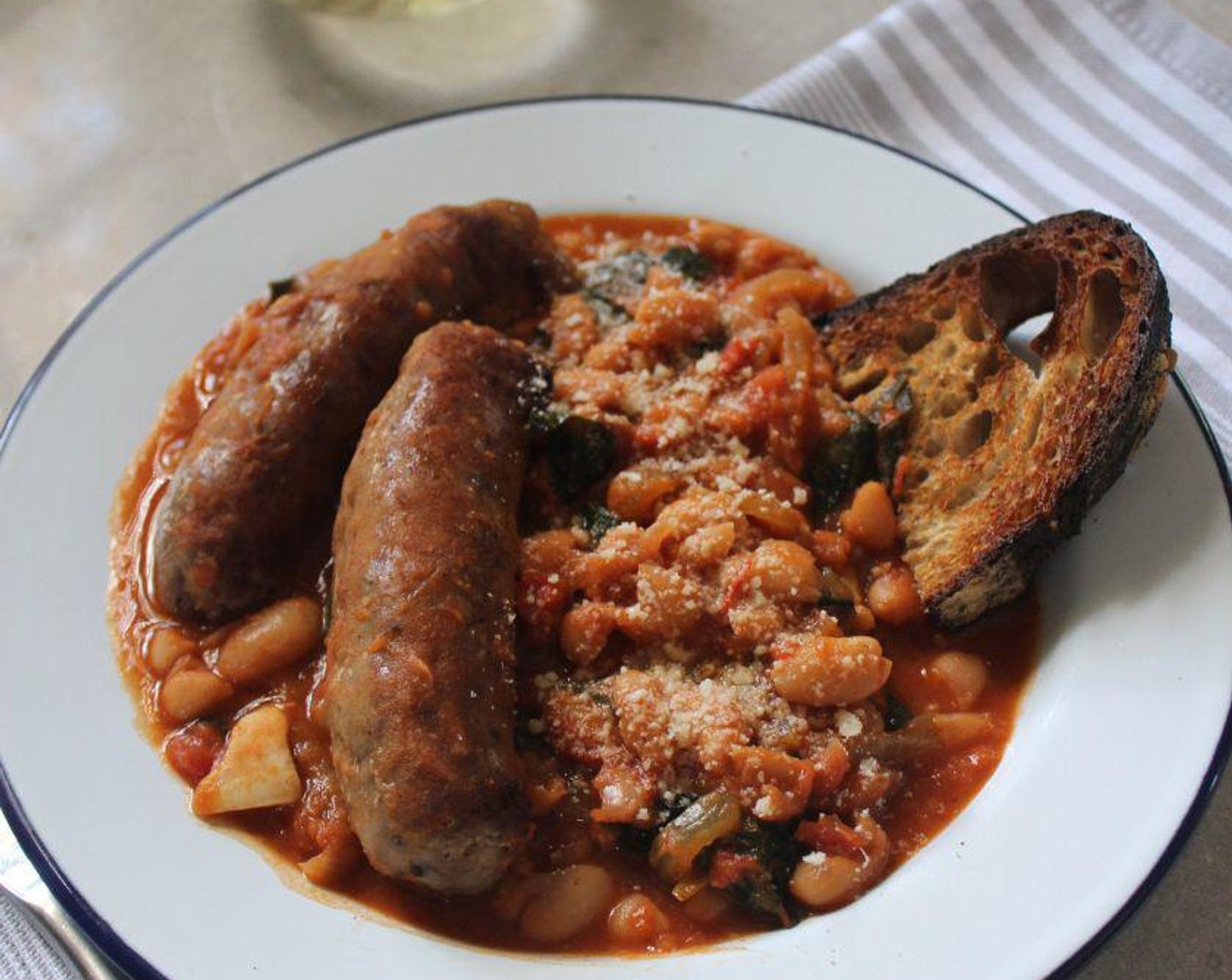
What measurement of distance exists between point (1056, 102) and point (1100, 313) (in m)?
1.86

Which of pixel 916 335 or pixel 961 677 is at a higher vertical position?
pixel 916 335

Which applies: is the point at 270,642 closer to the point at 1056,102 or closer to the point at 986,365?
the point at 986,365

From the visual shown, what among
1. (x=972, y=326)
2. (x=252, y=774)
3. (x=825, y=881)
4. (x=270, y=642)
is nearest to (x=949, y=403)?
(x=972, y=326)

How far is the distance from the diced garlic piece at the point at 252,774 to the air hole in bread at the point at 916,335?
2220mm

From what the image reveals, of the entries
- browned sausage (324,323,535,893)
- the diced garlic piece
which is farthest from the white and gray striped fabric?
the diced garlic piece

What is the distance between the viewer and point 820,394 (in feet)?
12.9

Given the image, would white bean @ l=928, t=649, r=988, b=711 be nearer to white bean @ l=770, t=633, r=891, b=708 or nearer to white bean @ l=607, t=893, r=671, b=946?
white bean @ l=770, t=633, r=891, b=708

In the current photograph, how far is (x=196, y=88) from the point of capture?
Answer: 239 inches

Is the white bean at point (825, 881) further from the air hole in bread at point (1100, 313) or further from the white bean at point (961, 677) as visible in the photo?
the air hole in bread at point (1100, 313)

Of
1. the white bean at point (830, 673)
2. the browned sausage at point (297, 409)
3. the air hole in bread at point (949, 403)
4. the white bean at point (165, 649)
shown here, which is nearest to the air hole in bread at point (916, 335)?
the air hole in bread at point (949, 403)

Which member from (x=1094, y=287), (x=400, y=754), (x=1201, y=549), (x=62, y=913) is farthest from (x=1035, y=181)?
(x=62, y=913)

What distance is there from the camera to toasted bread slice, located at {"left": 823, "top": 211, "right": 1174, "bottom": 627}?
11.1 ft

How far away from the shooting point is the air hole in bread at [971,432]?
12.3 feet

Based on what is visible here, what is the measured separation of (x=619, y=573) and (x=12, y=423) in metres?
1.95
